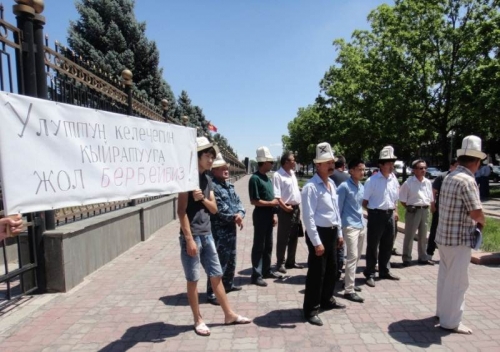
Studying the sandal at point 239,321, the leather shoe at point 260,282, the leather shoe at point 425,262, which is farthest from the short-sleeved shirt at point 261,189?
the leather shoe at point 425,262

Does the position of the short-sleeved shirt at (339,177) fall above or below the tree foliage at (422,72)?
below

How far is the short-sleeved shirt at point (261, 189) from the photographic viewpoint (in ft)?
18.1

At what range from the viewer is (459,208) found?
385 centimetres

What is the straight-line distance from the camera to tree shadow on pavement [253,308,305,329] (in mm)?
4092

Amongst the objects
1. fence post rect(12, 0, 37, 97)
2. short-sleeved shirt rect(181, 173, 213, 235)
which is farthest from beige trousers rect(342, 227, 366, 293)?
fence post rect(12, 0, 37, 97)

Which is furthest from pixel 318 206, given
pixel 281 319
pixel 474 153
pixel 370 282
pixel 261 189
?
pixel 370 282

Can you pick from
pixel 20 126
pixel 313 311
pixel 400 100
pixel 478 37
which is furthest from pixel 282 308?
pixel 478 37

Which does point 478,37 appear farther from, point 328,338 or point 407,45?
point 328,338

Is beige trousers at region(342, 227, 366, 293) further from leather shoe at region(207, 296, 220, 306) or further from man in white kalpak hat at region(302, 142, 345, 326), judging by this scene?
leather shoe at region(207, 296, 220, 306)

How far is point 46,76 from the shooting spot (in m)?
5.01

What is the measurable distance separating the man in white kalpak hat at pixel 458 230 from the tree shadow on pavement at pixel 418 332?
0.14 metres

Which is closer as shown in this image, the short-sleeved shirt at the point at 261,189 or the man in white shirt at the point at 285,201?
the short-sleeved shirt at the point at 261,189

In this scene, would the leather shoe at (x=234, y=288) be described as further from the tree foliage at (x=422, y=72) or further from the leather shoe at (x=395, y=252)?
the tree foliage at (x=422, y=72)

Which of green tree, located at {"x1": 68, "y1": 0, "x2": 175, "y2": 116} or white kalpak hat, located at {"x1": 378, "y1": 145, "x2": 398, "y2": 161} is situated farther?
green tree, located at {"x1": 68, "y1": 0, "x2": 175, "y2": 116}
